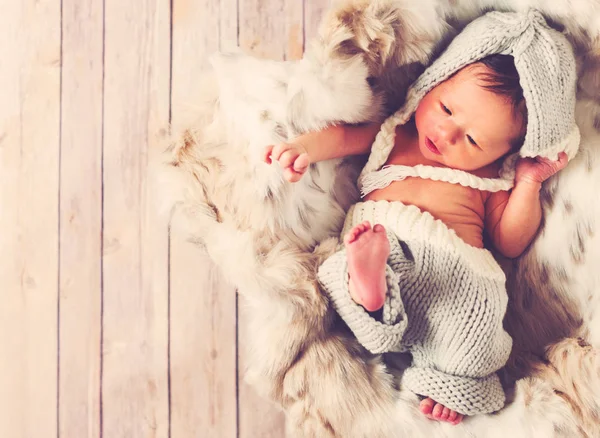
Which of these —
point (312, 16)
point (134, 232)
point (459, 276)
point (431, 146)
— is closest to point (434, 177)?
point (431, 146)

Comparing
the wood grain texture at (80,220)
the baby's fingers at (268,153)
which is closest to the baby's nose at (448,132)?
the baby's fingers at (268,153)

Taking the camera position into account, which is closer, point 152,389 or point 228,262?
point 228,262

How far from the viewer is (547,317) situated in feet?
2.66

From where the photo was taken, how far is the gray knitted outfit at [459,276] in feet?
2.31

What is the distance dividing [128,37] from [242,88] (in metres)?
0.51

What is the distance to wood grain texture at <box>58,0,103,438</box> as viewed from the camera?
3.61 ft

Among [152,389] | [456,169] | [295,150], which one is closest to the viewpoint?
[295,150]

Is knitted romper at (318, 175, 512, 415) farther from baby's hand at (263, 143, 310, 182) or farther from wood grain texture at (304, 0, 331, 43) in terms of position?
wood grain texture at (304, 0, 331, 43)

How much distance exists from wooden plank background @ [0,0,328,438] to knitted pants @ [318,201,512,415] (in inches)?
16.6

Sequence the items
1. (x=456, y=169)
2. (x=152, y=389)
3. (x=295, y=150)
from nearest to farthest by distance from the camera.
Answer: (x=295, y=150), (x=456, y=169), (x=152, y=389)

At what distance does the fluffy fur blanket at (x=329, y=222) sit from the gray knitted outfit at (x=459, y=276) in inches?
1.1

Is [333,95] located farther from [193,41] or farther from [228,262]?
[193,41]

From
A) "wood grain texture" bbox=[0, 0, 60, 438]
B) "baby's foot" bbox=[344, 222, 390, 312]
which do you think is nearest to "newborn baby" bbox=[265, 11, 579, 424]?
"baby's foot" bbox=[344, 222, 390, 312]

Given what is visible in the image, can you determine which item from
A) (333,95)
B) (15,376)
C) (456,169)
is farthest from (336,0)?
(15,376)
